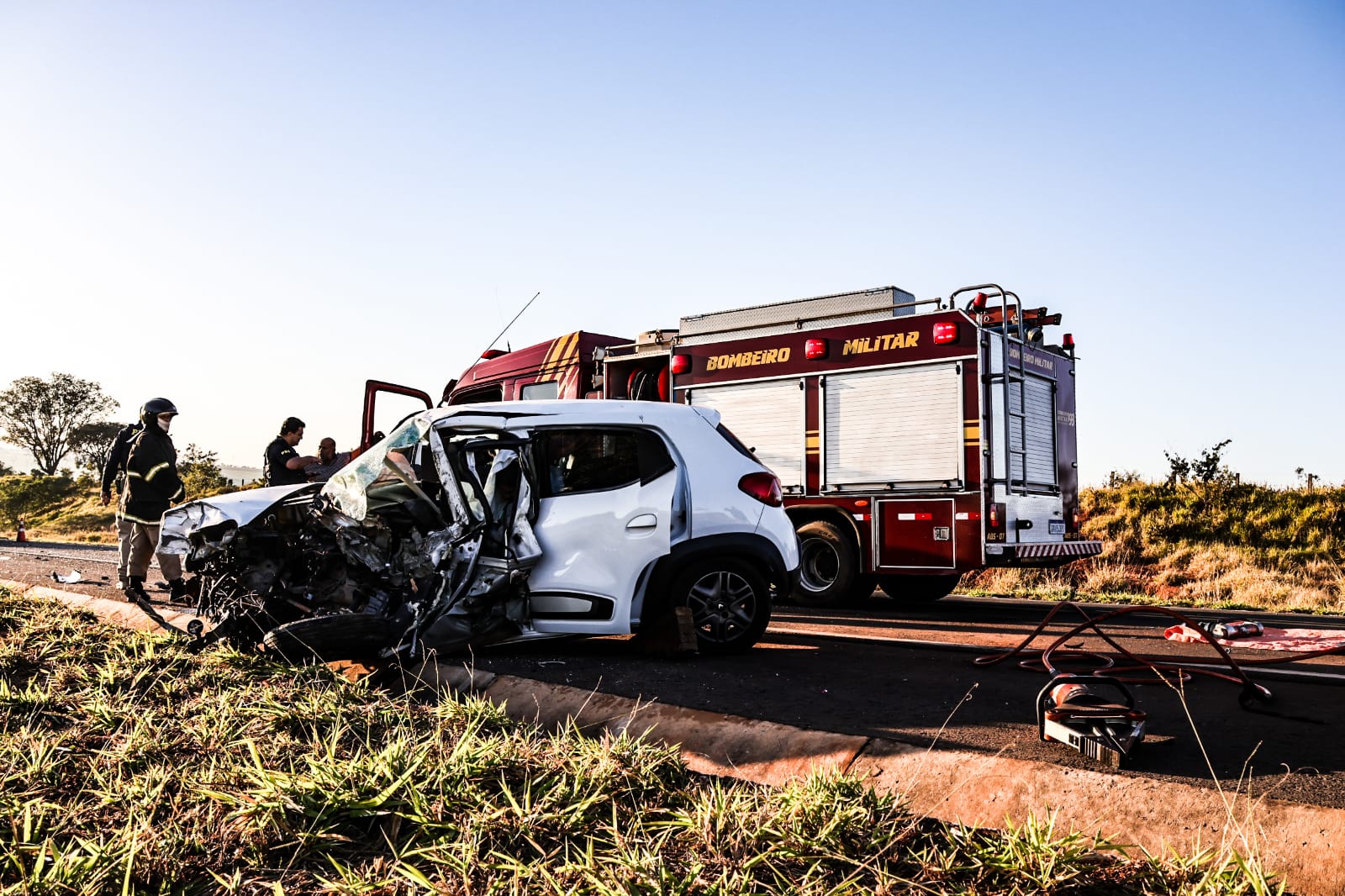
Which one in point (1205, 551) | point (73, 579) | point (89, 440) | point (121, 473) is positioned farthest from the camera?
point (89, 440)

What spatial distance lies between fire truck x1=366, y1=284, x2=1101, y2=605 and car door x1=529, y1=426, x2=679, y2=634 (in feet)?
15.5

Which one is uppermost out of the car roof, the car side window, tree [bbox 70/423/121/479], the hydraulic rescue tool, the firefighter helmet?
tree [bbox 70/423/121/479]

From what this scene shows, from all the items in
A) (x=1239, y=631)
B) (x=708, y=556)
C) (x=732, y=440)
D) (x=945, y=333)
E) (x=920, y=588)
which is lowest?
(x=920, y=588)

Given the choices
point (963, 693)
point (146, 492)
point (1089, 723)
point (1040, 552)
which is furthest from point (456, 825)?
point (1040, 552)

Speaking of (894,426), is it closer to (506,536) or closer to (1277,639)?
(1277,639)

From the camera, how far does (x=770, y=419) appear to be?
11.7m

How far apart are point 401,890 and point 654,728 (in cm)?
174

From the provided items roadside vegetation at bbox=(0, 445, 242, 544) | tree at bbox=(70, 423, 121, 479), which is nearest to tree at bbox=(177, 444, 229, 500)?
roadside vegetation at bbox=(0, 445, 242, 544)

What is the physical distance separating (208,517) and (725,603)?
3.26m

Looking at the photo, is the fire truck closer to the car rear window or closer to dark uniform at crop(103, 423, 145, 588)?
dark uniform at crop(103, 423, 145, 588)

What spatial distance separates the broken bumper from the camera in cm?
1009

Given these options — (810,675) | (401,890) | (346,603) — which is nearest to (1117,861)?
(401,890)

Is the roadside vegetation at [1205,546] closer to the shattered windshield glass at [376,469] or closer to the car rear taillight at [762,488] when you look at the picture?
the car rear taillight at [762,488]

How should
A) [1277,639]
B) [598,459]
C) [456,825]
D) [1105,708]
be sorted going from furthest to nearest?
[1277,639]
[598,459]
[1105,708]
[456,825]
